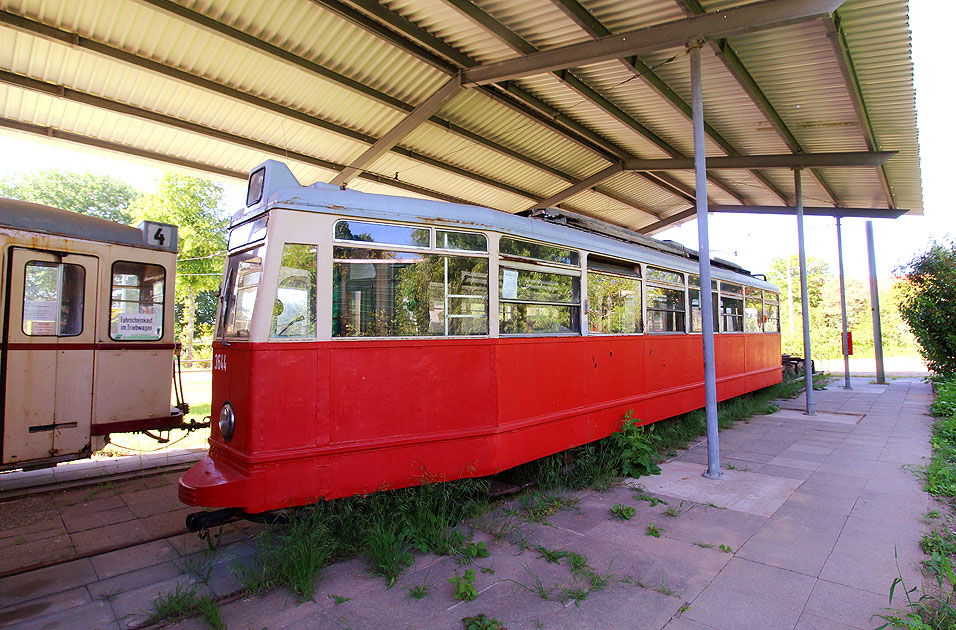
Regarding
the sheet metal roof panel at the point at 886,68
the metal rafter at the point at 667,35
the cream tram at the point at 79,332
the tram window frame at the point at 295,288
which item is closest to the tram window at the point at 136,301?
the cream tram at the point at 79,332

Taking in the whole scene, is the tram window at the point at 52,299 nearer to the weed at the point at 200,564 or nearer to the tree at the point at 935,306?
the weed at the point at 200,564

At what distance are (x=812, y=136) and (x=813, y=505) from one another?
266 inches

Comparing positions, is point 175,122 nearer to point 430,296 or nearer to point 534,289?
point 430,296

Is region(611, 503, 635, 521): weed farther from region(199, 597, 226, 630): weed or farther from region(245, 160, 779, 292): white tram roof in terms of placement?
region(199, 597, 226, 630): weed

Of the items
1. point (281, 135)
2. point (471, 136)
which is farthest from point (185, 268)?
point (471, 136)

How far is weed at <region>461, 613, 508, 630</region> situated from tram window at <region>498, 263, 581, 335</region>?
2477mm

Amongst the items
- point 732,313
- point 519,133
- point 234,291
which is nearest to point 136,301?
point 234,291

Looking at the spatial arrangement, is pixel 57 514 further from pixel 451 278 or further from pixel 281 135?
pixel 281 135

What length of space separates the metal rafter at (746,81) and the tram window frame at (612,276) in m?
2.94

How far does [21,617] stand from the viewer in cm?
326

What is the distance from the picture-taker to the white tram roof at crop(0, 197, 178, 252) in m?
5.47

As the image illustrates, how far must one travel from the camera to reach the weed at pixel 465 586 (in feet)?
10.8

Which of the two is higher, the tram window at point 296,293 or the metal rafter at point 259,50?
the metal rafter at point 259,50

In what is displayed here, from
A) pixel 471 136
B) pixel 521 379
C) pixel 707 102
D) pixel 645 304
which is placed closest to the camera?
pixel 521 379
